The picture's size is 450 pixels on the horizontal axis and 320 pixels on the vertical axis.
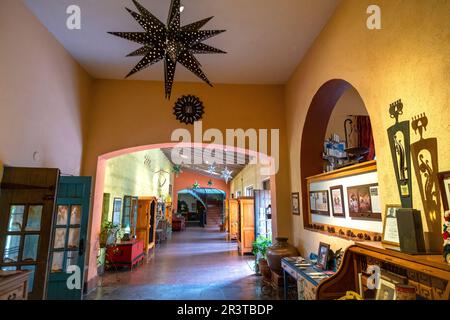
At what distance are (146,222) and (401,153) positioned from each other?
7.45 meters

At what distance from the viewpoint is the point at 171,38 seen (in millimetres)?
2445

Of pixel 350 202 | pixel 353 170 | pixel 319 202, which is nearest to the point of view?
pixel 353 170

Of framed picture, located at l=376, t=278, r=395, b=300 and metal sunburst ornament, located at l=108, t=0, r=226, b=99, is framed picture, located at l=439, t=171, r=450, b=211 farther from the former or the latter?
metal sunburst ornament, located at l=108, t=0, r=226, b=99

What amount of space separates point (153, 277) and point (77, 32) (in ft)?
15.7

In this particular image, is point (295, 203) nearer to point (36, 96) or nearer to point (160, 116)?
point (160, 116)

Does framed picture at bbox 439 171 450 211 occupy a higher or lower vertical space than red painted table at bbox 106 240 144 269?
higher

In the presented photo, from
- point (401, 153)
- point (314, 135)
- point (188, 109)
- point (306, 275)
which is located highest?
point (188, 109)

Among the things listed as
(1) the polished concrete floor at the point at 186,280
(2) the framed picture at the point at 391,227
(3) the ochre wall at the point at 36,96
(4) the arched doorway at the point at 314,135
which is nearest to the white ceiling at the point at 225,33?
(3) the ochre wall at the point at 36,96

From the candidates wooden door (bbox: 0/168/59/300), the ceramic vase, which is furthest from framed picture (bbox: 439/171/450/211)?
wooden door (bbox: 0/168/59/300)

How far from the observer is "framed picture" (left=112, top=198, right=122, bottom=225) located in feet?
19.7

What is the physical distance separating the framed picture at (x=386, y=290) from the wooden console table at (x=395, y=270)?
103 mm

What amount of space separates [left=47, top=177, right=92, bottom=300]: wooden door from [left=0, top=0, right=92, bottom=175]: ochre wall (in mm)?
617

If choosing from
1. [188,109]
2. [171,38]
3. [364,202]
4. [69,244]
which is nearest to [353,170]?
[364,202]
